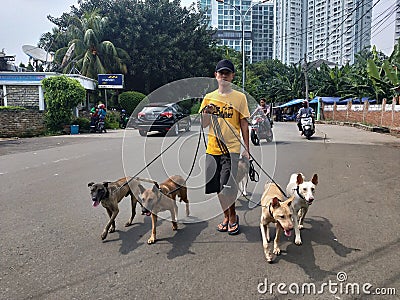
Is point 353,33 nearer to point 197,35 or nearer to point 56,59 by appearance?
point 197,35

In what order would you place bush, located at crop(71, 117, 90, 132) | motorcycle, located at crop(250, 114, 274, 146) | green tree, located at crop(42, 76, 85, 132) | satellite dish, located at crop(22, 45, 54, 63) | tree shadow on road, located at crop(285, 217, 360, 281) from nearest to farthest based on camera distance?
tree shadow on road, located at crop(285, 217, 360, 281) < motorcycle, located at crop(250, 114, 274, 146) < green tree, located at crop(42, 76, 85, 132) < bush, located at crop(71, 117, 90, 132) < satellite dish, located at crop(22, 45, 54, 63)

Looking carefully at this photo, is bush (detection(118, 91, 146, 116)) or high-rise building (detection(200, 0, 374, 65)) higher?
high-rise building (detection(200, 0, 374, 65))

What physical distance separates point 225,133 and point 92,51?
29.2 m

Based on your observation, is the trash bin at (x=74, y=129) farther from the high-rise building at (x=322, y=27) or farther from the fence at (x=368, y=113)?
the fence at (x=368, y=113)

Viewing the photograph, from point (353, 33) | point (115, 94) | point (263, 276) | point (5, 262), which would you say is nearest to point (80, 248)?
point (5, 262)

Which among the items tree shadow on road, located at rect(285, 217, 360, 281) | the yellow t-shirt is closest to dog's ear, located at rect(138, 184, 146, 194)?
the yellow t-shirt

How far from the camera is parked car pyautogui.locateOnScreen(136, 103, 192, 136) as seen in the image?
17.9 feet

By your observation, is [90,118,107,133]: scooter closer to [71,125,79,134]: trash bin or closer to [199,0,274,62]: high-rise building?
[71,125,79,134]: trash bin

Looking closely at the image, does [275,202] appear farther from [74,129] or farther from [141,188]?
[74,129]

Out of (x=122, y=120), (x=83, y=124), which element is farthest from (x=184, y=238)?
(x=122, y=120)

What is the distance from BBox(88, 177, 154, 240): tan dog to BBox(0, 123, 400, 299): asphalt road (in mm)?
173

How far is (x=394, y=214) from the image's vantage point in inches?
190

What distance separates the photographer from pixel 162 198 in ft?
13.1

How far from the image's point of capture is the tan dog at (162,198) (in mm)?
3901
